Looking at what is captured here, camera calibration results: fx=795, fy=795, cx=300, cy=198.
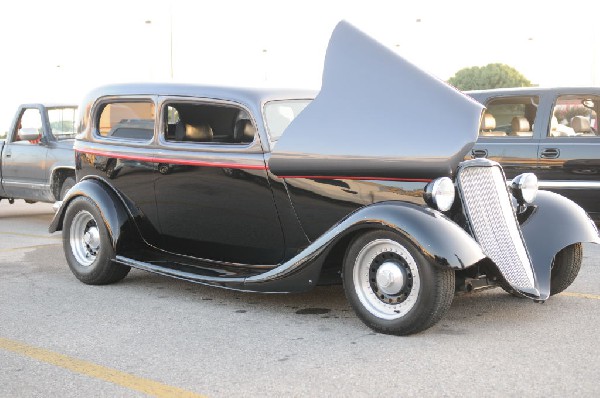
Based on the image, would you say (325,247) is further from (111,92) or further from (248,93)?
(111,92)

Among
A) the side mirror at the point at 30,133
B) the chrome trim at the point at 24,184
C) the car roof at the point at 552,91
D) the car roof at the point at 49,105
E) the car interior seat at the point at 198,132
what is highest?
the car roof at the point at 552,91

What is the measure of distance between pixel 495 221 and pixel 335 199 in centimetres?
108

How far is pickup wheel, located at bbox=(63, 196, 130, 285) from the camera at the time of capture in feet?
21.5

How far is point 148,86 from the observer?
664 centimetres

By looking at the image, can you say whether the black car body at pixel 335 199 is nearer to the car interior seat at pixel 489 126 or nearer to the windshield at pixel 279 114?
the windshield at pixel 279 114

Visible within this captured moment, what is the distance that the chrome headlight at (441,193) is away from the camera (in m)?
4.99

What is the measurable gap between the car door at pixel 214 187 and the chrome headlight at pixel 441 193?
1.21m

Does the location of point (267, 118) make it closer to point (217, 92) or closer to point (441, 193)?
point (217, 92)

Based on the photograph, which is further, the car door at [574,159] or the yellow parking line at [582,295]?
the car door at [574,159]

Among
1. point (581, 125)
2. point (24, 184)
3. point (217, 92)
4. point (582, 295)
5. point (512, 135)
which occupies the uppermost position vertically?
point (217, 92)

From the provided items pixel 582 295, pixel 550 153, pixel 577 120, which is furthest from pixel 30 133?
pixel 582 295

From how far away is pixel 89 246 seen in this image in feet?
22.5

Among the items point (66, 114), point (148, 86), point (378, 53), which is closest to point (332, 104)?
point (378, 53)

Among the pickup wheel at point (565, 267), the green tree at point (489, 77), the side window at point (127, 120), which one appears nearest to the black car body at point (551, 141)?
the pickup wheel at point (565, 267)
